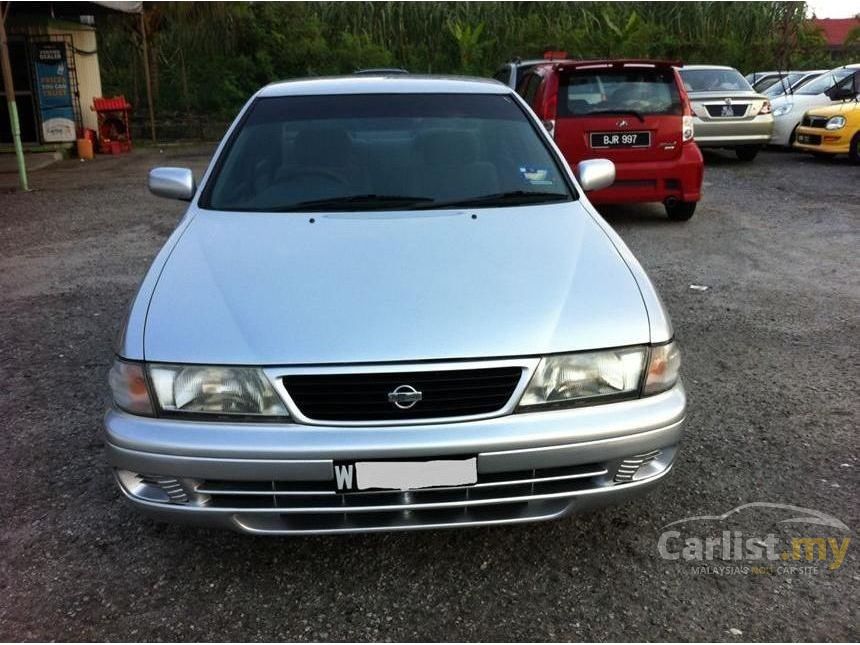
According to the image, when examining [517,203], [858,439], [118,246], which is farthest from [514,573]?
[118,246]

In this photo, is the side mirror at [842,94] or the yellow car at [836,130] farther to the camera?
the side mirror at [842,94]

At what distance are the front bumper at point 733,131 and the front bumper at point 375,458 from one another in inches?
421

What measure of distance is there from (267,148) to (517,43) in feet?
62.6

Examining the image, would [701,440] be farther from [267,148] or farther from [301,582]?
[267,148]

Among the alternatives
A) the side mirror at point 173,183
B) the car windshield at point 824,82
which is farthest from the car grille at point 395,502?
the car windshield at point 824,82

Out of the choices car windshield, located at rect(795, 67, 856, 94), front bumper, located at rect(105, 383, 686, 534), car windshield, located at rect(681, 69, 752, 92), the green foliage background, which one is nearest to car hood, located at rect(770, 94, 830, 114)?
car windshield, located at rect(795, 67, 856, 94)

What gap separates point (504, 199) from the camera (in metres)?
3.26

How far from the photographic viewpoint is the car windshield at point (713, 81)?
12.4 metres

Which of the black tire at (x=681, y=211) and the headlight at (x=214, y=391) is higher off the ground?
the headlight at (x=214, y=391)

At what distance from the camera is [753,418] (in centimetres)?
361

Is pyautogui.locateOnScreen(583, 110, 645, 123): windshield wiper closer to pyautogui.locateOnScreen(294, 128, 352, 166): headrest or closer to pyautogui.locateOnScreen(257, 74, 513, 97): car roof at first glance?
pyautogui.locateOnScreen(257, 74, 513, 97): car roof

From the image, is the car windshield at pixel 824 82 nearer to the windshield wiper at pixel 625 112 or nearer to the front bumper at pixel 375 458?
the windshield wiper at pixel 625 112

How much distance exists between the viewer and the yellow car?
38.1ft

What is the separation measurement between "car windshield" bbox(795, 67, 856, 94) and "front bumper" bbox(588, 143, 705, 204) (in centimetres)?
757
